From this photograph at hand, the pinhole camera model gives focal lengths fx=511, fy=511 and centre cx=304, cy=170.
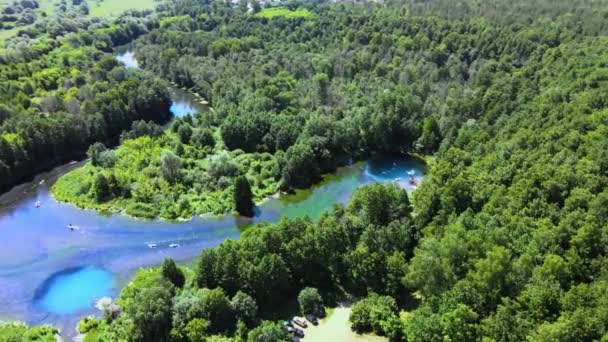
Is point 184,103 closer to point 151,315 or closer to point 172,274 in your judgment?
point 172,274

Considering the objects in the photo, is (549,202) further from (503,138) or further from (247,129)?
(247,129)

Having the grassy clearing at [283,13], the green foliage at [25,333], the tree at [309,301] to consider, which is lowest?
the green foliage at [25,333]

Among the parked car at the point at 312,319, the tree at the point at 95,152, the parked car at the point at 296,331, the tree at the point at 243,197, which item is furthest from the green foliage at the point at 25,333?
the tree at the point at 95,152

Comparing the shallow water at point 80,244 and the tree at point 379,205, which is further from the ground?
the tree at point 379,205

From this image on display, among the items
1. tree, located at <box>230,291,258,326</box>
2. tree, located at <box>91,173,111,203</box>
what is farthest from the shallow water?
tree, located at <box>230,291,258,326</box>

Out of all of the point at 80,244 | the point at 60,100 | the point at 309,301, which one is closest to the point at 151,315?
the point at 309,301

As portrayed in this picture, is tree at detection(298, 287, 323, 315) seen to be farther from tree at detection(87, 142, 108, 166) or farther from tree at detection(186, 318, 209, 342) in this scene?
tree at detection(87, 142, 108, 166)

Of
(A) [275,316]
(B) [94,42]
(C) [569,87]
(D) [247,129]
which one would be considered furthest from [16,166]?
(C) [569,87]

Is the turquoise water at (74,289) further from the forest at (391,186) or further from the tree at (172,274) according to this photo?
the tree at (172,274)
